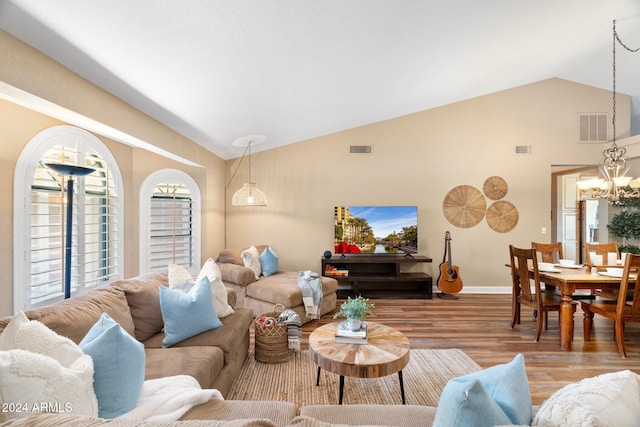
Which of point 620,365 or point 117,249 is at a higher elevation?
point 117,249

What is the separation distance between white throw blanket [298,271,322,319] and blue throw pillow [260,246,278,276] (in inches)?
29.6

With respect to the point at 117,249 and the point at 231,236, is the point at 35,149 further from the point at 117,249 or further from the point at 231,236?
the point at 231,236

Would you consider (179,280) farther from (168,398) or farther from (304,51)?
(304,51)

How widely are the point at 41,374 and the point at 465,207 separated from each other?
230 inches

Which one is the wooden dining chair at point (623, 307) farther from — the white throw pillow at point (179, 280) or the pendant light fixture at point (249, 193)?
the pendant light fixture at point (249, 193)

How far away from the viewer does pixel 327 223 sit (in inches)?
224

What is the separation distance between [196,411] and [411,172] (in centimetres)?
504

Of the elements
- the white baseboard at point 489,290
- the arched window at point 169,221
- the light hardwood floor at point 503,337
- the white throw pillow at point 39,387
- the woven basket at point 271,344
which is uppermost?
the arched window at point 169,221

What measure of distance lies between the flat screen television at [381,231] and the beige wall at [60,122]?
245cm

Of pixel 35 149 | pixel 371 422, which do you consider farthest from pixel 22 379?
pixel 35 149

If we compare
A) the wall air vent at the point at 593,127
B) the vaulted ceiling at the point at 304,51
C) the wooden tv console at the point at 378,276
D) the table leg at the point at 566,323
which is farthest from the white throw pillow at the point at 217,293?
the wall air vent at the point at 593,127

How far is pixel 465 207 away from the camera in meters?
5.62

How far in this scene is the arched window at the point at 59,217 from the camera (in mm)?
2547

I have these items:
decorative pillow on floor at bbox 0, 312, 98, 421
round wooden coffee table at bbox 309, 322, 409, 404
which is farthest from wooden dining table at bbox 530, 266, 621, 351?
decorative pillow on floor at bbox 0, 312, 98, 421
